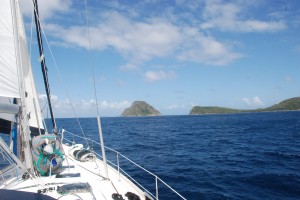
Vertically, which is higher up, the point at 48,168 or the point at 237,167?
the point at 48,168

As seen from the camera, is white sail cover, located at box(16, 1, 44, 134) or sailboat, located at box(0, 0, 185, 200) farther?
white sail cover, located at box(16, 1, 44, 134)

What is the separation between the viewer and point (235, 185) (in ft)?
50.2

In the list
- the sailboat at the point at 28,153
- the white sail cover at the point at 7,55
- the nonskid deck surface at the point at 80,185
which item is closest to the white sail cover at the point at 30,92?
the sailboat at the point at 28,153

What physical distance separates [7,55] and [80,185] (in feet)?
14.0

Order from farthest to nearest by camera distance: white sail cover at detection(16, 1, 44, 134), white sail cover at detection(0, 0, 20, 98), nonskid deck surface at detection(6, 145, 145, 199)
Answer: white sail cover at detection(16, 1, 44, 134) → white sail cover at detection(0, 0, 20, 98) → nonskid deck surface at detection(6, 145, 145, 199)

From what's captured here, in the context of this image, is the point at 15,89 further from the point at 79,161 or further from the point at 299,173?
the point at 299,173

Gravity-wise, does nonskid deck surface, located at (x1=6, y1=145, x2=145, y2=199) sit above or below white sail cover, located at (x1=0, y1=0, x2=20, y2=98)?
below

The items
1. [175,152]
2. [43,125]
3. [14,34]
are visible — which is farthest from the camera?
[175,152]

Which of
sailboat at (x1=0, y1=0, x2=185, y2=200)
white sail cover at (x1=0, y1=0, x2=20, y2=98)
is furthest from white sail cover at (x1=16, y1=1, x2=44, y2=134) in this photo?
white sail cover at (x1=0, y1=0, x2=20, y2=98)

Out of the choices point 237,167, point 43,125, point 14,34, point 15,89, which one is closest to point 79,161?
point 43,125

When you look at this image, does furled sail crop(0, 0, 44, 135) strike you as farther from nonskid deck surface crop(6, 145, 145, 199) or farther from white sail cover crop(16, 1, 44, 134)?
nonskid deck surface crop(6, 145, 145, 199)

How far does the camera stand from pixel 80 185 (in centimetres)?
794

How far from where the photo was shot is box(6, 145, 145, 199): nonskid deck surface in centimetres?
755

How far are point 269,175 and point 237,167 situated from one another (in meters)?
2.85
